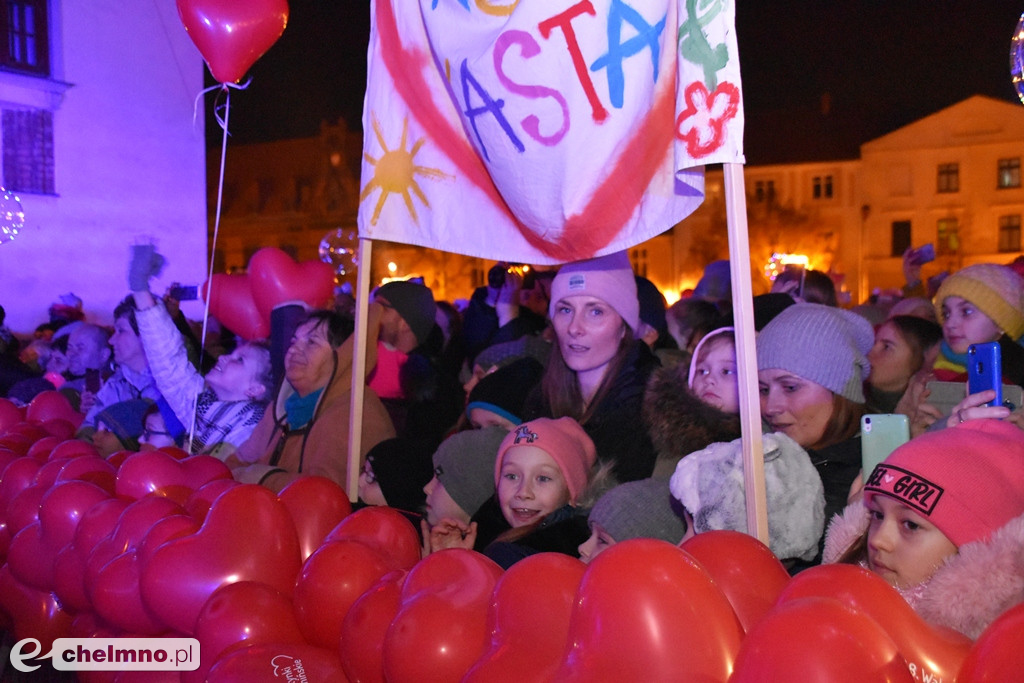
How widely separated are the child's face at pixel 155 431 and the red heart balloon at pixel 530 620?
344 centimetres

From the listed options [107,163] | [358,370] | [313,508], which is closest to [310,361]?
[358,370]

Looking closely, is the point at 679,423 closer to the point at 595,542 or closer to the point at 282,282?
the point at 595,542

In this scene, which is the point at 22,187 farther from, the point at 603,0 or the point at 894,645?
the point at 894,645

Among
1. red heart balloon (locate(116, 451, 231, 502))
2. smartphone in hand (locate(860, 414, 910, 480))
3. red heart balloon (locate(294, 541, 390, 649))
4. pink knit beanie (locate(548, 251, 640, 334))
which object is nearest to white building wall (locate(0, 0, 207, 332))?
red heart balloon (locate(116, 451, 231, 502))

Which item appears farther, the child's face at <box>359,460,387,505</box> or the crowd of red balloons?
the child's face at <box>359,460,387,505</box>

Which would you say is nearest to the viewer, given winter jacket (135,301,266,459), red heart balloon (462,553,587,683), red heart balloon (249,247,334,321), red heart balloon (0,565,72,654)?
red heart balloon (462,553,587,683)

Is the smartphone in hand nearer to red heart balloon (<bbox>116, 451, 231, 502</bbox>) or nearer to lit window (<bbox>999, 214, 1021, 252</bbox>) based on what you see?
red heart balloon (<bbox>116, 451, 231, 502</bbox>)

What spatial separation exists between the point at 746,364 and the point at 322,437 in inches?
76.8

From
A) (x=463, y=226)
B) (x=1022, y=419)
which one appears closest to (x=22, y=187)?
(x=463, y=226)

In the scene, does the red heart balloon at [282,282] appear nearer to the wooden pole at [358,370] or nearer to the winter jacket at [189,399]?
the winter jacket at [189,399]

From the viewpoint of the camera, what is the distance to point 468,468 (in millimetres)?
2984

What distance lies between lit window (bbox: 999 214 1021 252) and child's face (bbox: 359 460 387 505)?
1273 inches

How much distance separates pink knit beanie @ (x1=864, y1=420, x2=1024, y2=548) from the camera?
64.2 inches

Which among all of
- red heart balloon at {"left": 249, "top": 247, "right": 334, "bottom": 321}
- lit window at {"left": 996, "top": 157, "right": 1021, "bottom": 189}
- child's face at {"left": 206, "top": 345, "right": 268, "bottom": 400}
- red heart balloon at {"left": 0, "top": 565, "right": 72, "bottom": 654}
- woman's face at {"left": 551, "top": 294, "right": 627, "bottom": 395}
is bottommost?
red heart balloon at {"left": 0, "top": 565, "right": 72, "bottom": 654}
